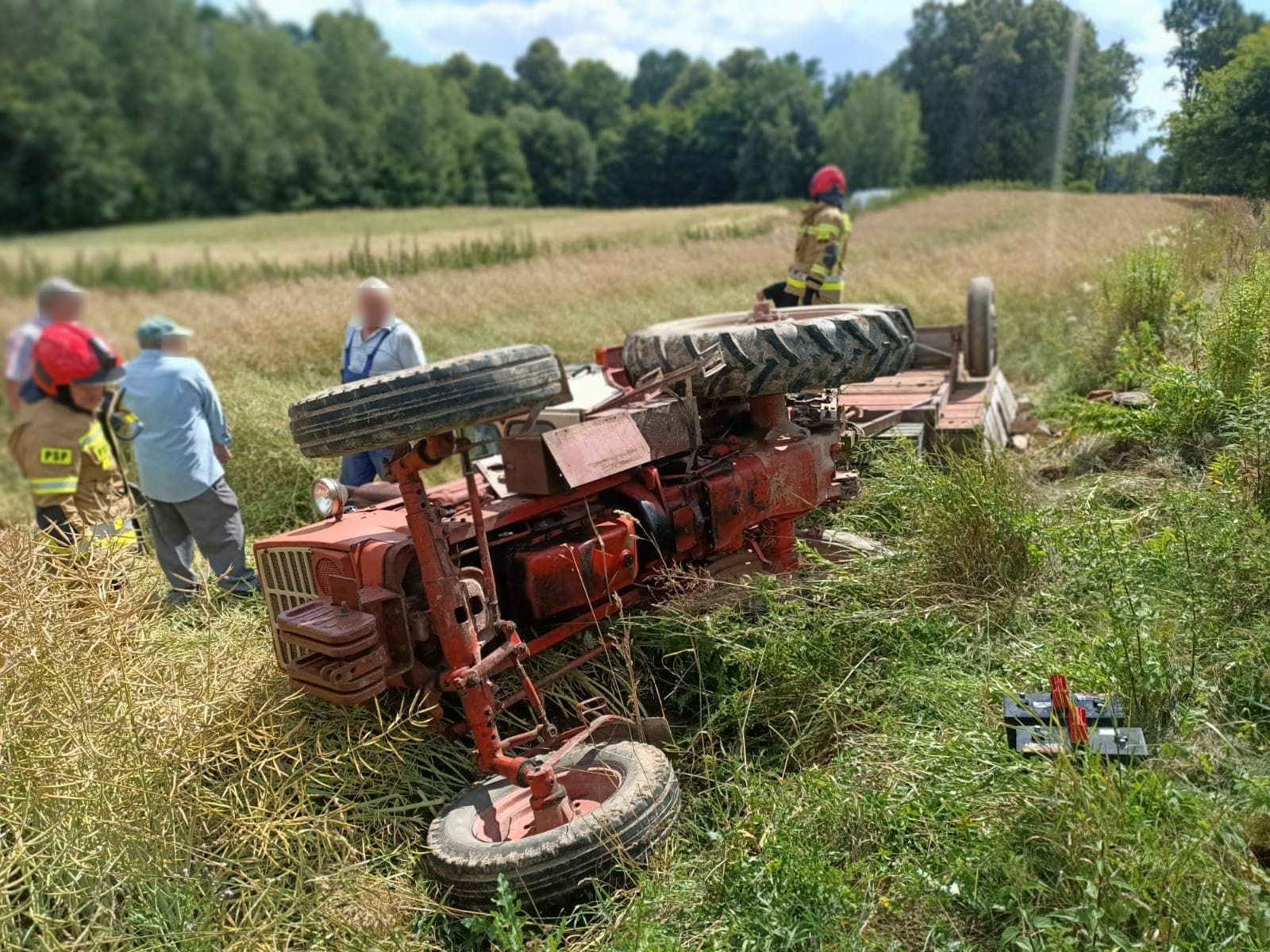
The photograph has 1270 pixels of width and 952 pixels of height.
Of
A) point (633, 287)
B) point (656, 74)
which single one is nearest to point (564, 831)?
point (633, 287)

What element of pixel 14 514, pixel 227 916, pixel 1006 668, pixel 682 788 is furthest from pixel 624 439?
pixel 14 514

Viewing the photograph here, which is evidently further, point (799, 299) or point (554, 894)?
point (799, 299)

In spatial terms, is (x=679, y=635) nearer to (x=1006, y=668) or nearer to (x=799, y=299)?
(x=1006, y=668)

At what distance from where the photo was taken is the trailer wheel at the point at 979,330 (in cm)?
702

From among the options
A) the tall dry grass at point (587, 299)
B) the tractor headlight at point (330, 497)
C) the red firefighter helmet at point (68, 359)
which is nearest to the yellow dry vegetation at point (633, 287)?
the tall dry grass at point (587, 299)

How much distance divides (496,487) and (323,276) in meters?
11.9

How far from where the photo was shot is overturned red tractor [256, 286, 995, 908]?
283 cm

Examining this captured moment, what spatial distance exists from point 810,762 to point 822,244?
5286 millimetres

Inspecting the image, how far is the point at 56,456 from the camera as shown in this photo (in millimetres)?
5613

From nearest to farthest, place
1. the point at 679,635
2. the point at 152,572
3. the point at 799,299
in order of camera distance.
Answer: the point at 679,635
the point at 152,572
the point at 799,299

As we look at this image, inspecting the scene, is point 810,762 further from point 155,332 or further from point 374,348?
point 155,332

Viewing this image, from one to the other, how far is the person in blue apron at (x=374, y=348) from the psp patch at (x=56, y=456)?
1592mm

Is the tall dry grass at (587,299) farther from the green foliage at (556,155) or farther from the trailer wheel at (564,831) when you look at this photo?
the green foliage at (556,155)

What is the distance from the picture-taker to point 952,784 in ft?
9.22
